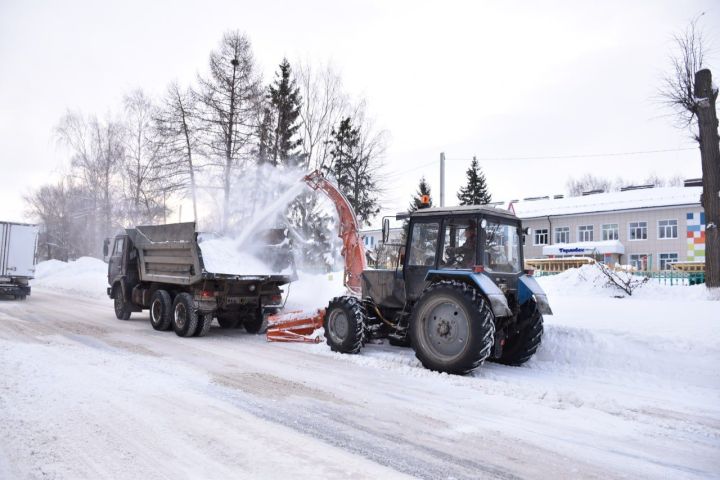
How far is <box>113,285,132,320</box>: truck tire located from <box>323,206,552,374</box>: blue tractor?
628 centimetres

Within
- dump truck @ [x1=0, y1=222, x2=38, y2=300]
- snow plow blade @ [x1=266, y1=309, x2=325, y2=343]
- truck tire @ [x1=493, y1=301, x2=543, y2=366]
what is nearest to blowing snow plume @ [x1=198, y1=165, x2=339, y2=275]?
snow plow blade @ [x1=266, y1=309, x2=325, y2=343]

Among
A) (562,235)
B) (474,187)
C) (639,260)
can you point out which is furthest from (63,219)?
(639,260)

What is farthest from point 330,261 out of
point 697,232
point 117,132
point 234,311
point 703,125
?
point 697,232

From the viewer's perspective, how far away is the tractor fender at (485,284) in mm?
6836

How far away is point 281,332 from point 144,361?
301 centimetres

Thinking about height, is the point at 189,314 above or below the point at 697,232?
below

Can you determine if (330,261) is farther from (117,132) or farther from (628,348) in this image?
(117,132)

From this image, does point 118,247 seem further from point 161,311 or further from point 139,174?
point 139,174

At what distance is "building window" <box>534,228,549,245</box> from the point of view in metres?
44.5

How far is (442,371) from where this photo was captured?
23.0 feet

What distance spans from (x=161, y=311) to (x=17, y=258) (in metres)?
10.6

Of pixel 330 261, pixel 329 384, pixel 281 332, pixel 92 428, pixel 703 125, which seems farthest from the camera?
pixel 330 261

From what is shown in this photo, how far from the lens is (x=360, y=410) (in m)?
5.21

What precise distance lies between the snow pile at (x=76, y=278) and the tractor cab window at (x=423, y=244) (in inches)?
661
